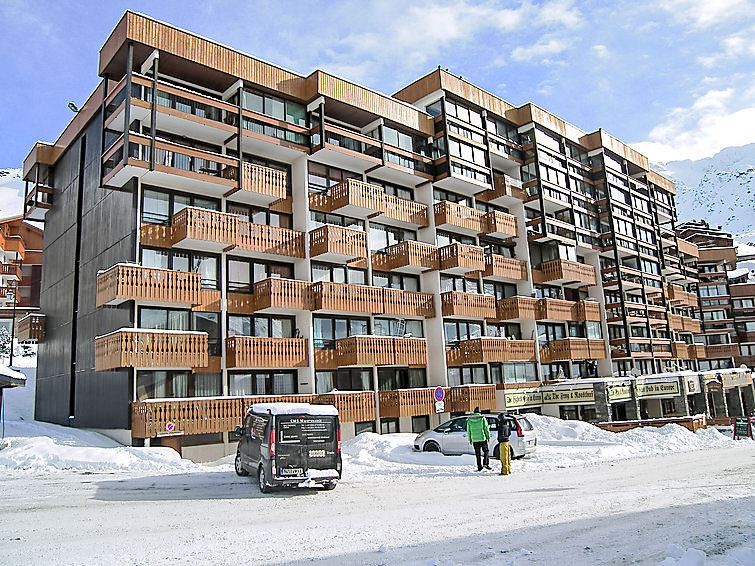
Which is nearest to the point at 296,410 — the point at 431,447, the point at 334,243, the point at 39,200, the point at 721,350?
the point at 431,447

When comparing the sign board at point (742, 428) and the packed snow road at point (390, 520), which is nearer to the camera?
the packed snow road at point (390, 520)

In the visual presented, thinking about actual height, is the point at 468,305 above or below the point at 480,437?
above

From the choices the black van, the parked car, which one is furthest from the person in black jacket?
the black van

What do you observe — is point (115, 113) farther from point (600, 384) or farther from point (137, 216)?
point (600, 384)

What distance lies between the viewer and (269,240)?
90.8ft

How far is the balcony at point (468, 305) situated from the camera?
1341 inches

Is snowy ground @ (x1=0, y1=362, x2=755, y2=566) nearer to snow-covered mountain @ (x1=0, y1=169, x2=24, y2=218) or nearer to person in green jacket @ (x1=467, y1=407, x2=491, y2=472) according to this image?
person in green jacket @ (x1=467, y1=407, x2=491, y2=472)

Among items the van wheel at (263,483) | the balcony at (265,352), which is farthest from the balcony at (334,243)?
the van wheel at (263,483)

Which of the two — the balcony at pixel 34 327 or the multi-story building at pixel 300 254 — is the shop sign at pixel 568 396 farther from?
the balcony at pixel 34 327

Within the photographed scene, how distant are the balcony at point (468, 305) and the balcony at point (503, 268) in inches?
68.7

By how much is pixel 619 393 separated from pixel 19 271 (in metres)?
49.1

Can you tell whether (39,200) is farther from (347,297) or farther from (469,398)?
(469,398)

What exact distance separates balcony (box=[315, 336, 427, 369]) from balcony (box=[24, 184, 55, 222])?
1945cm

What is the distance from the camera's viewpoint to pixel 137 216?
24.8 metres
